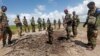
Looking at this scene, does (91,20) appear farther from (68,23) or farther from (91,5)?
(68,23)

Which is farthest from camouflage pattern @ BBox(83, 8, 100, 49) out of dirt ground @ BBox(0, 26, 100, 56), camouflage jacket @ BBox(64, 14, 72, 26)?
camouflage jacket @ BBox(64, 14, 72, 26)

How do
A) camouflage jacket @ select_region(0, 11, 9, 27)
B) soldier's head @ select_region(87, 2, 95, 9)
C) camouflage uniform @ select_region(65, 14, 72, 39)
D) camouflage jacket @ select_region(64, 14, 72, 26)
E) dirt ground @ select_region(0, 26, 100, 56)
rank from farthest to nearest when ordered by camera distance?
camouflage jacket @ select_region(64, 14, 72, 26) → camouflage uniform @ select_region(65, 14, 72, 39) → camouflage jacket @ select_region(0, 11, 9, 27) → soldier's head @ select_region(87, 2, 95, 9) → dirt ground @ select_region(0, 26, 100, 56)

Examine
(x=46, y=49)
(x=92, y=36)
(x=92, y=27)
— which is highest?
(x=92, y=27)

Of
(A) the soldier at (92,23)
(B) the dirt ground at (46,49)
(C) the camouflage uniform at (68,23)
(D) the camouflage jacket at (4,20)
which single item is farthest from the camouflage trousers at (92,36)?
(D) the camouflage jacket at (4,20)

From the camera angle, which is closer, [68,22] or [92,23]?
[92,23]

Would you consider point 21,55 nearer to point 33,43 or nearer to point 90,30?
point 33,43

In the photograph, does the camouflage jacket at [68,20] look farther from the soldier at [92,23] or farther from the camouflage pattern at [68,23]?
the soldier at [92,23]

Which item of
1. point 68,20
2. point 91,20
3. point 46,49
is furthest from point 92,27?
point 68,20

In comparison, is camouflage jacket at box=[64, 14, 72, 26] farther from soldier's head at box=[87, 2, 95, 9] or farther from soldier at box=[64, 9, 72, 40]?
soldier's head at box=[87, 2, 95, 9]

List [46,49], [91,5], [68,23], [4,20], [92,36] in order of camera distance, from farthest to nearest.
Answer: [68,23] → [4,20] → [92,36] → [91,5] → [46,49]

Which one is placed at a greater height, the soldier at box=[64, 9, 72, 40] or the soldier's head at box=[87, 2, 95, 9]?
the soldier's head at box=[87, 2, 95, 9]

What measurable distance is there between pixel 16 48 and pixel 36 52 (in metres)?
1.25

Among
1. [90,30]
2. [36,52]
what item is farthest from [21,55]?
[90,30]

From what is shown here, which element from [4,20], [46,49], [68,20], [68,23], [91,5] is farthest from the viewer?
[68,20]
